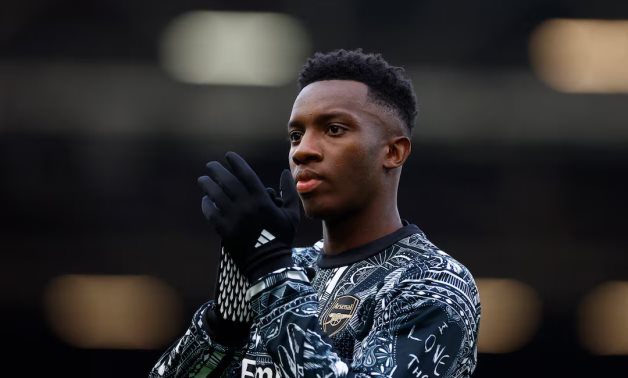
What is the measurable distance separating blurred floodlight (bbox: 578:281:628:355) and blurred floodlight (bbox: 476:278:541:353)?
0.39 meters

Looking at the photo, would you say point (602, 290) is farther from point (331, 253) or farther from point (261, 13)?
point (331, 253)

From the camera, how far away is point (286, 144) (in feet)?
31.5

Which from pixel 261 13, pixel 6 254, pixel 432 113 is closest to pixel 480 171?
pixel 432 113

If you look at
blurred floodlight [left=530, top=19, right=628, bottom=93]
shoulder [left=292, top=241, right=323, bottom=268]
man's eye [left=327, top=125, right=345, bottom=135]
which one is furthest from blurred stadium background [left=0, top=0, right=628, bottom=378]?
man's eye [left=327, top=125, right=345, bottom=135]

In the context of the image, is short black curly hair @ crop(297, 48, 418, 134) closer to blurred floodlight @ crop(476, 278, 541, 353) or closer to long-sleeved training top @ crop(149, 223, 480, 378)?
long-sleeved training top @ crop(149, 223, 480, 378)

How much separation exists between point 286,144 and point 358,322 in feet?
19.2

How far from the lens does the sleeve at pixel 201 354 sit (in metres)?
3.94

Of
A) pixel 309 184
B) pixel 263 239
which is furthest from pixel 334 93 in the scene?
pixel 263 239

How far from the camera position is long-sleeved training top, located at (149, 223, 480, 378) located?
11.5ft

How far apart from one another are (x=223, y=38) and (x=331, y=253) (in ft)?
19.1

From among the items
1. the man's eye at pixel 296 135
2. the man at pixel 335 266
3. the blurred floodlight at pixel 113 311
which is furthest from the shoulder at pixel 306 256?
the blurred floodlight at pixel 113 311

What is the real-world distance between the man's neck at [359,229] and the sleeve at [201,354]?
1.59 ft

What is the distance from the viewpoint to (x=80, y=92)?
9.77 m

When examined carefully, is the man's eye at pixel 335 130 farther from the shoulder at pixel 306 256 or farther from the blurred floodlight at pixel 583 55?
the blurred floodlight at pixel 583 55
